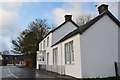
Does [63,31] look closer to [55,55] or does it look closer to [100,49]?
[55,55]

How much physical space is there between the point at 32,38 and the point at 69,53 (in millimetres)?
34079

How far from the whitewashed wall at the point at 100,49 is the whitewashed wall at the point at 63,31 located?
612 inches

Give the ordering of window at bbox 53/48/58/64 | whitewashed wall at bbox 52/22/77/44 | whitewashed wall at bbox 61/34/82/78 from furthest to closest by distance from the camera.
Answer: whitewashed wall at bbox 52/22/77/44, window at bbox 53/48/58/64, whitewashed wall at bbox 61/34/82/78

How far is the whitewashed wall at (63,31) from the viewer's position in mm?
36938

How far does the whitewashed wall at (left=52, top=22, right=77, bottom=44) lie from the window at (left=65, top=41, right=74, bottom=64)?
36.4 ft

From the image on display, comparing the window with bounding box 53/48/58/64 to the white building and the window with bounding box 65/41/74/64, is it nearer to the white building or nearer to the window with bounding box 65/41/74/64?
the window with bounding box 65/41/74/64

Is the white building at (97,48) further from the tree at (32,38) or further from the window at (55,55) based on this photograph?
the tree at (32,38)

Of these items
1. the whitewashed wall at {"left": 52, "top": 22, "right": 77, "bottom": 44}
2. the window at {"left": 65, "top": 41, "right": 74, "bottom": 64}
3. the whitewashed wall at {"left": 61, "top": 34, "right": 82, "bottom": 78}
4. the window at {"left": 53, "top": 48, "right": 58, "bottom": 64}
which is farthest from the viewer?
the whitewashed wall at {"left": 52, "top": 22, "right": 77, "bottom": 44}

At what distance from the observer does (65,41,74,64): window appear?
23905mm

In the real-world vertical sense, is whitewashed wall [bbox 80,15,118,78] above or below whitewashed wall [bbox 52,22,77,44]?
below

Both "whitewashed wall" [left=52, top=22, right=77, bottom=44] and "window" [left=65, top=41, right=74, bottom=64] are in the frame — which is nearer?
"window" [left=65, top=41, right=74, bottom=64]

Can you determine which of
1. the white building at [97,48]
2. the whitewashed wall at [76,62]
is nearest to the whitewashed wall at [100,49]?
the white building at [97,48]

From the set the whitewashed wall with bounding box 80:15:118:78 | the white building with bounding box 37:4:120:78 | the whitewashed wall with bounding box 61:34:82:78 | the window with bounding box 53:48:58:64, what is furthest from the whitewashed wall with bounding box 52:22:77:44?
the whitewashed wall with bounding box 80:15:118:78

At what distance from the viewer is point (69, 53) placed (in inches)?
977
